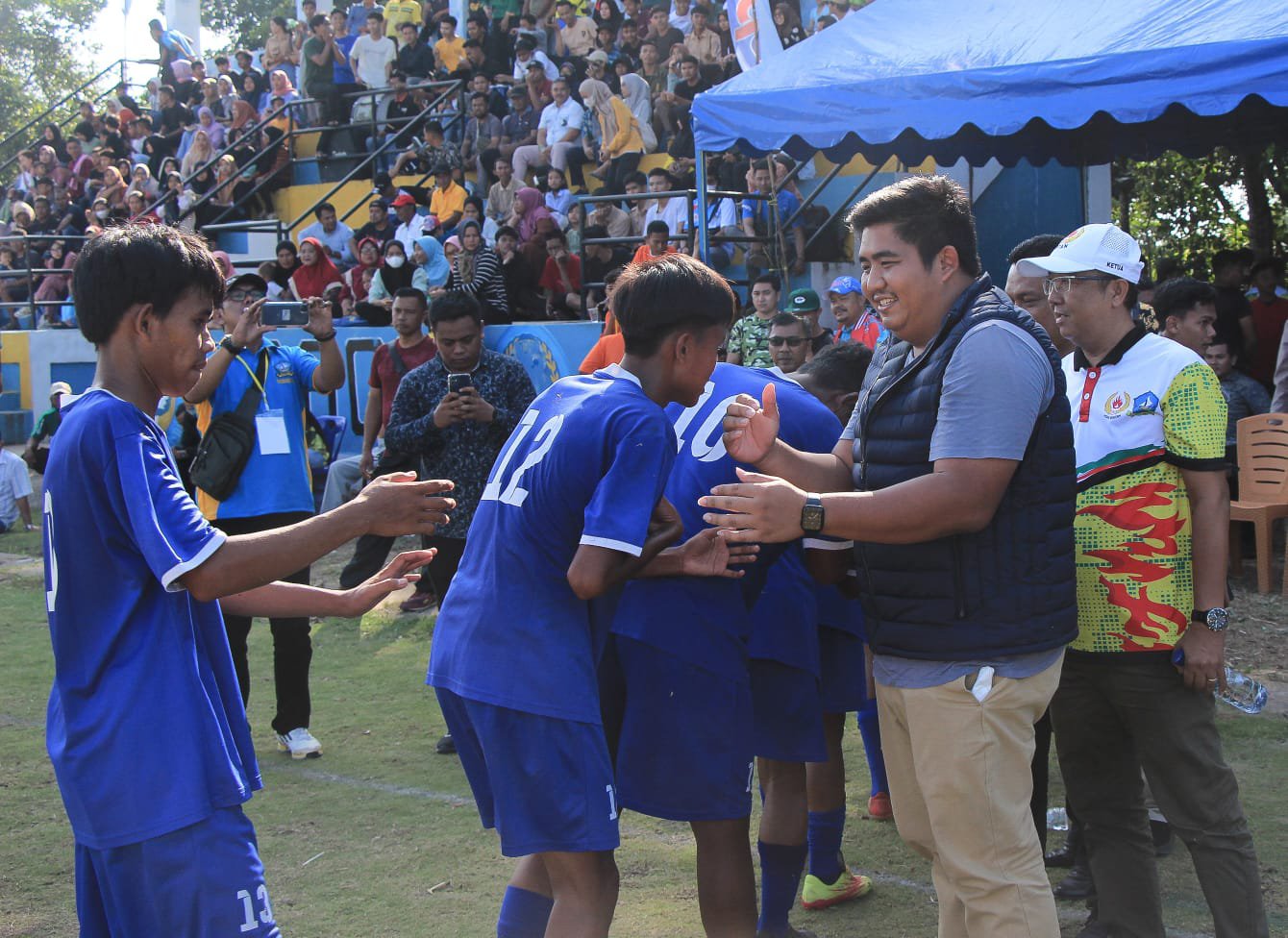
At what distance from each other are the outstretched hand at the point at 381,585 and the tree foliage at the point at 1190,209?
1441 centimetres

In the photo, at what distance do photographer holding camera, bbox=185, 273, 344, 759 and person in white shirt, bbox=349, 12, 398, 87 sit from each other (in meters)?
13.9

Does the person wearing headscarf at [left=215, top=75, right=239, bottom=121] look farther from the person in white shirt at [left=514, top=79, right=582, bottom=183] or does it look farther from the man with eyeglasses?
the man with eyeglasses

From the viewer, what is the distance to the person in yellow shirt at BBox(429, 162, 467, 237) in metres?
15.0

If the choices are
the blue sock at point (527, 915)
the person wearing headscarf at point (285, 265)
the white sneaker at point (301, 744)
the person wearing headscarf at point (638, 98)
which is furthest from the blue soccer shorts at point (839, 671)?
the person wearing headscarf at point (285, 265)

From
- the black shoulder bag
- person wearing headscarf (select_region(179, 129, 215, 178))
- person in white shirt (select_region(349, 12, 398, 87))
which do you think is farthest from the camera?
person wearing headscarf (select_region(179, 129, 215, 178))

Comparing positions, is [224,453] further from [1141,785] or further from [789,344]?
[1141,785]

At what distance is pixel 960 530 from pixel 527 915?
4.66 feet

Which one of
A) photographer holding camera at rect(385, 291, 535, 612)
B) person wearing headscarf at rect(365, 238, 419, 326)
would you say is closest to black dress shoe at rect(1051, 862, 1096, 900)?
photographer holding camera at rect(385, 291, 535, 612)

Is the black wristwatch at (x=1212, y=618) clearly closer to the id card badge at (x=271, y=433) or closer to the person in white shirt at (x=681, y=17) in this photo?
the id card badge at (x=271, y=433)

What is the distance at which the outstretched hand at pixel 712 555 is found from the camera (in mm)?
3111

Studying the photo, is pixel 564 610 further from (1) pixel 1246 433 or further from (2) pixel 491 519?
(1) pixel 1246 433

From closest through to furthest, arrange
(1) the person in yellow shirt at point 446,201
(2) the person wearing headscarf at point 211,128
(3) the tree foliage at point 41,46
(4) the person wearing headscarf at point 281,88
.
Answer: (1) the person in yellow shirt at point 446,201 → (4) the person wearing headscarf at point 281,88 → (2) the person wearing headscarf at point 211,128 → (3) the tree foliage at point 41,46

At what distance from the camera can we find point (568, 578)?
9.54 feet

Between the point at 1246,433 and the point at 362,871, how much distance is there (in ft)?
21.7
